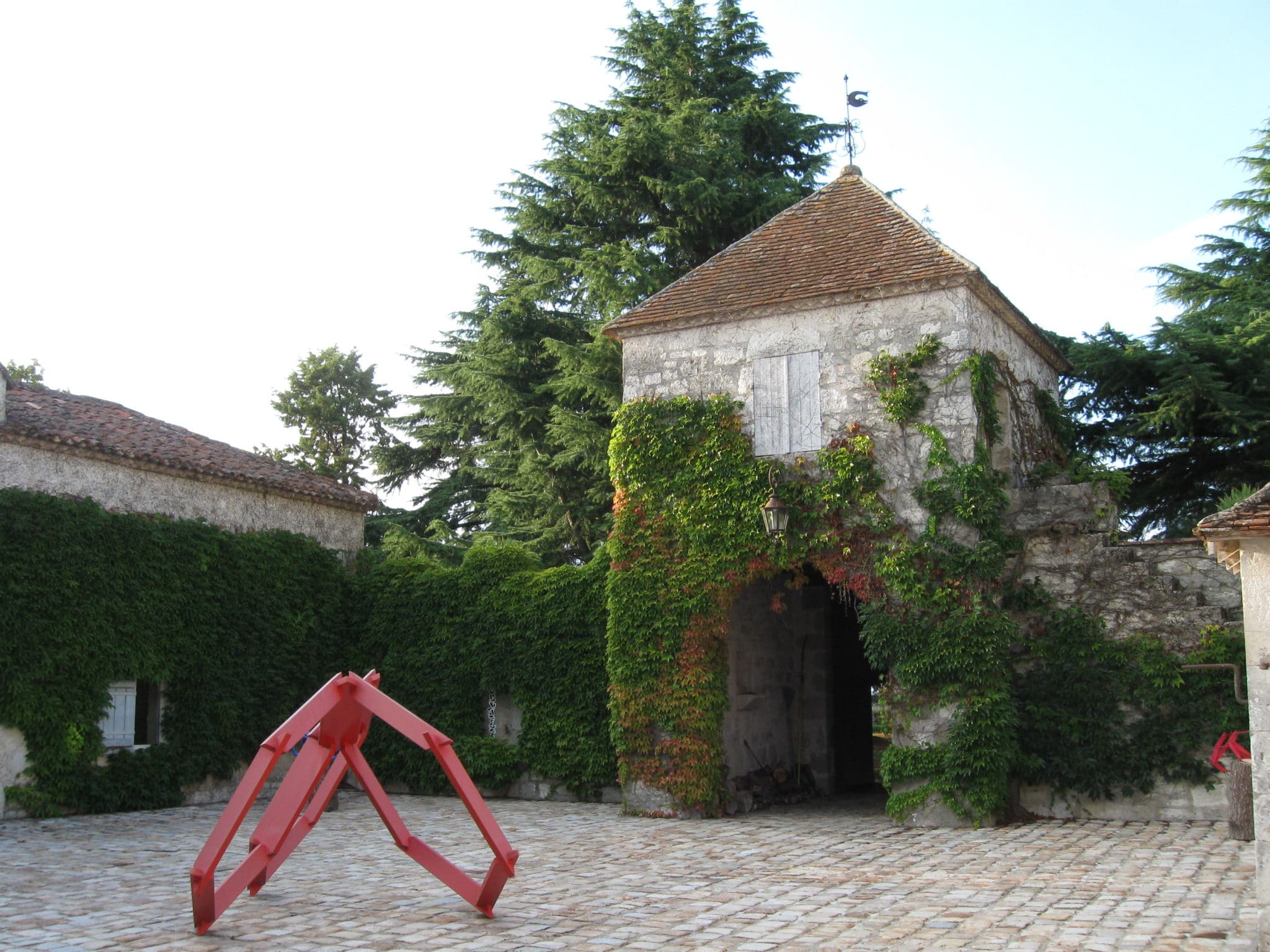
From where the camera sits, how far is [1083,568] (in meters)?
12.4

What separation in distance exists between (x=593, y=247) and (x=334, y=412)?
41.7 feet

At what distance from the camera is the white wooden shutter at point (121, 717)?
14.1m

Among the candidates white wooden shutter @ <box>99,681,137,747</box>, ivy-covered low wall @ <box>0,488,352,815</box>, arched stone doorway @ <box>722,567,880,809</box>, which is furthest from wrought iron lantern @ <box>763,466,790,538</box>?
white wooden shutter @ <box>99,681,137,747</box>

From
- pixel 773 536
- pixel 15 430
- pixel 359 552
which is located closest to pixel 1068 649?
pixel 773 536

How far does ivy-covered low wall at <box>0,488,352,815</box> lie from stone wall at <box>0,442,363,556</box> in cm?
23

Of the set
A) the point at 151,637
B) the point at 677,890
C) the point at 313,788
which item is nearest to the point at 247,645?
the point at 151,637

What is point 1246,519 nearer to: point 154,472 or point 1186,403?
point 1186,403

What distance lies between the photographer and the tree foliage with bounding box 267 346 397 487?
32.0 metres

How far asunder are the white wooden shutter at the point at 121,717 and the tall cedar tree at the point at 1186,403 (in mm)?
13770

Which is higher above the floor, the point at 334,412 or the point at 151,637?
the point at 334,412

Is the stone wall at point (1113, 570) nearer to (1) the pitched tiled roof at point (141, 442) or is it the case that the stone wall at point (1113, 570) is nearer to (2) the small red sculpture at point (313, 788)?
(2) the small red sculpture at point (313, 788)

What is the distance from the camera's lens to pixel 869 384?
12.9 meters

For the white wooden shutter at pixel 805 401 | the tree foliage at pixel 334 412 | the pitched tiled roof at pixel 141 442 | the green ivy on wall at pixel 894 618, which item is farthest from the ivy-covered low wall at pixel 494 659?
the tree foliage at pixel 334 412

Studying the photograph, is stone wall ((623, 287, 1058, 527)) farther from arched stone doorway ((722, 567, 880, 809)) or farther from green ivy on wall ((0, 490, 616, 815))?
green ivy on wall ((0, 490, 616, 815))
